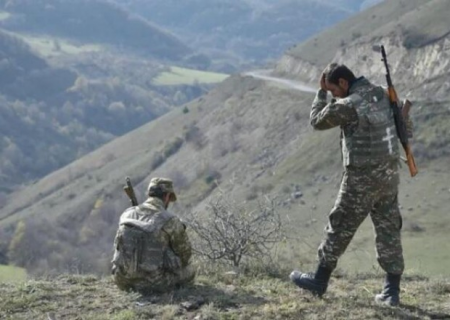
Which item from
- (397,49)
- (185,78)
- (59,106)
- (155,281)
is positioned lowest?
(155,281)

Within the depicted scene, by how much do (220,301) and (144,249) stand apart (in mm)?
857

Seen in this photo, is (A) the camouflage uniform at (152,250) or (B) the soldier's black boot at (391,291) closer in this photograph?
(B) the soldier's black boot at (391,291)

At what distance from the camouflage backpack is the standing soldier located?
1.47 metres

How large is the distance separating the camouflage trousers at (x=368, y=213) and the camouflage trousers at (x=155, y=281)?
1.40m

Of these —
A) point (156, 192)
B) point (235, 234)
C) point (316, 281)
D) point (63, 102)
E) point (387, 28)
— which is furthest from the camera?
point (63, 102)

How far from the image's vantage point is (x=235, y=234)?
8.34 m

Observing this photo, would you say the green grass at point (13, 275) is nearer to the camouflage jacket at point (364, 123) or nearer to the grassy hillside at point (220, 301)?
the grassy hillside at point (220, 301)

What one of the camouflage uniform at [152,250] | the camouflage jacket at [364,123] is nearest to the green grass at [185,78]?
the camouflage uniform at [152,250]

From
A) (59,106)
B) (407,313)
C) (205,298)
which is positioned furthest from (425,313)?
(59,106)


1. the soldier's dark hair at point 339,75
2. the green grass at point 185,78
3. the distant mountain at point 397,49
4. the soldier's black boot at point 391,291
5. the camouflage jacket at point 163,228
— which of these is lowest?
the soldier's black boot at point 391,291

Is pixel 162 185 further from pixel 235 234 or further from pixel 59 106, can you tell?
pixel 59 106

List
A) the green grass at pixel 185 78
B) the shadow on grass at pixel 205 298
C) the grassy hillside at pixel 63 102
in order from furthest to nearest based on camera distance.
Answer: the green grass at pixel 185 78 → the grassy hillside at pixel 63 102 → the shadow on grass at pixel 205 298

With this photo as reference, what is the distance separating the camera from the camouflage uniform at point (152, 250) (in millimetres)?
6461

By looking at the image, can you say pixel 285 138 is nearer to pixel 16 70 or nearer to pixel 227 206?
pixel 227 206
